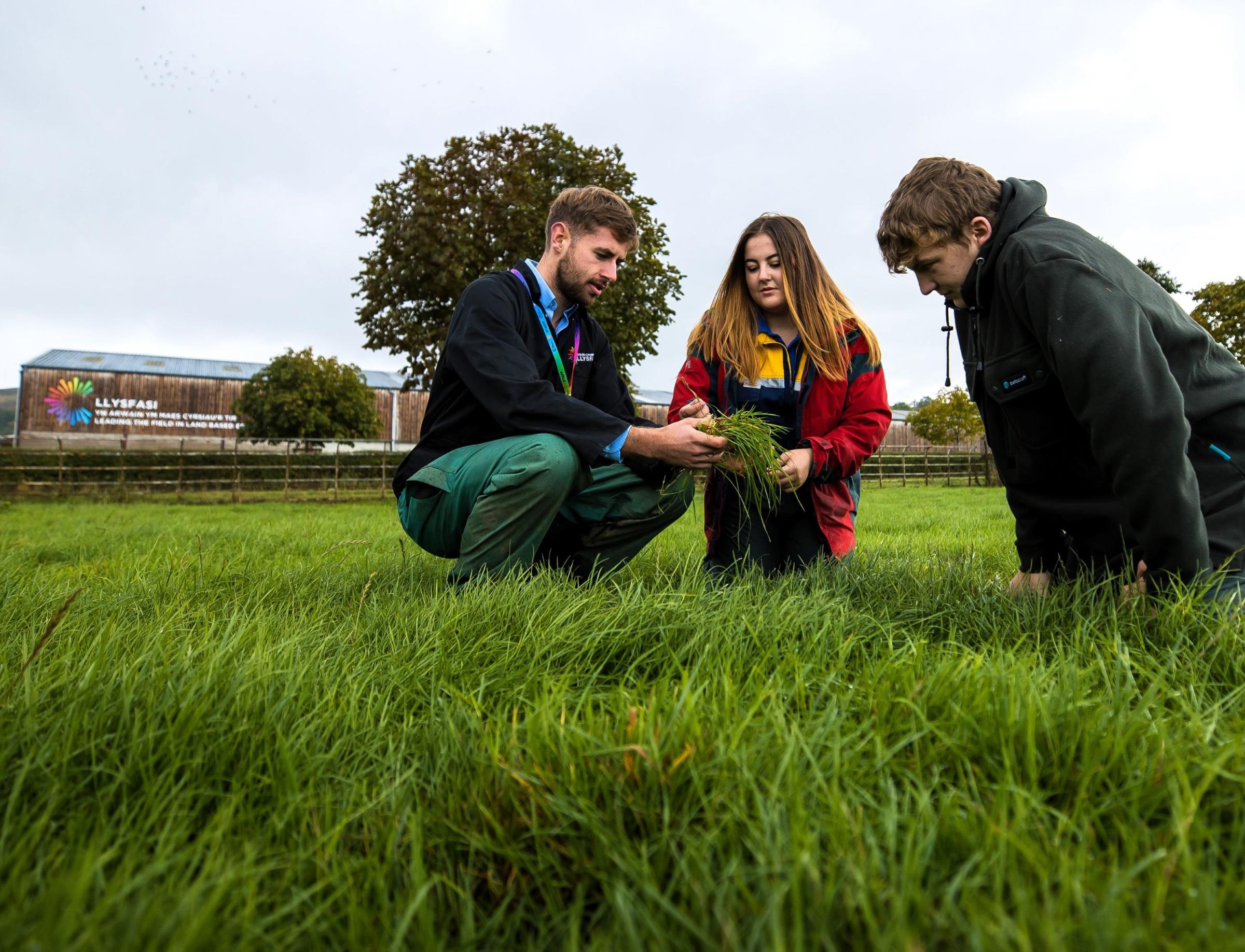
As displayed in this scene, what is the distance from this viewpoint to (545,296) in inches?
138

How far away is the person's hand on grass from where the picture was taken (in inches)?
119

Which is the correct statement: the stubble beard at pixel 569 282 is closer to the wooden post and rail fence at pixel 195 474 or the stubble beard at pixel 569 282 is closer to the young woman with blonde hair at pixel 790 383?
the young woman with blonde hair at pixel 790 383

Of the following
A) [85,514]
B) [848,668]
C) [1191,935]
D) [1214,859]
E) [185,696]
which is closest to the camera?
[1191,935]

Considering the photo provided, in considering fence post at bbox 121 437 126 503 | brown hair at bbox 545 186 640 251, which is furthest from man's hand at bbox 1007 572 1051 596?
fence post at bbox 121 437 126 503

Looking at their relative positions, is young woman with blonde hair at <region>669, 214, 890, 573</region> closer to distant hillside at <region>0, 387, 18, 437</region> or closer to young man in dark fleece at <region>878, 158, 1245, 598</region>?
young man in dark fleece at <region>878, 158, 1245, 598</region>

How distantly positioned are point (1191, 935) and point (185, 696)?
5.00 feet

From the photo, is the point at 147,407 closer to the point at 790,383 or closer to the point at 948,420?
the point at 948,420

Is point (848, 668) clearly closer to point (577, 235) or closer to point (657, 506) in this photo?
point (657, 506)

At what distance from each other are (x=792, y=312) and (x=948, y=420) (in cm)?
3152

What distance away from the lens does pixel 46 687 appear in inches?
57.0

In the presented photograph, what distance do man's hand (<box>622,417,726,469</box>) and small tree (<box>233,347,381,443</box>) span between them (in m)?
28.4

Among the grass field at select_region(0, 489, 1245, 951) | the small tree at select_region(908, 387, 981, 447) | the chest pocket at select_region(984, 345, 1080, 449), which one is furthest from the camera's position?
the small tree at select_region(908, 387, 981, 447)

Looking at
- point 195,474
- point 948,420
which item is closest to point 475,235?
point 195,474

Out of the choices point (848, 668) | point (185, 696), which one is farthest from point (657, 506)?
point (185, 696)
